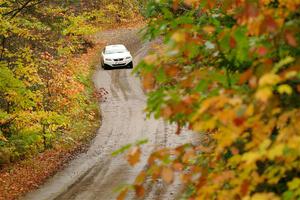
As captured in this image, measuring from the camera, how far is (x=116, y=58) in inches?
1252

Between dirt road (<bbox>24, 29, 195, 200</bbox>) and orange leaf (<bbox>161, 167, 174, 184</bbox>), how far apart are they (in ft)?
9.94

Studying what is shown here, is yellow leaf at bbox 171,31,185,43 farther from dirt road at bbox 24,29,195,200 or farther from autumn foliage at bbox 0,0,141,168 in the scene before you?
autumn foliage at bbox 0,0,141,168

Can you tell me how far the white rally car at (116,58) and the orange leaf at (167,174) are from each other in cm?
2823

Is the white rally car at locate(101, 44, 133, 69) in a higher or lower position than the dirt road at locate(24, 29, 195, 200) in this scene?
higher

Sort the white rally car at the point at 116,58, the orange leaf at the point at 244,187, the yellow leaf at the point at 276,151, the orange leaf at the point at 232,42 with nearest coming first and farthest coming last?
1. the yellow leaf at the point at 276,151
2. the orange leaf at the point at 244,187
3. the orange leaf at the point at 232,42
4. the white rally car at the point at 116,58

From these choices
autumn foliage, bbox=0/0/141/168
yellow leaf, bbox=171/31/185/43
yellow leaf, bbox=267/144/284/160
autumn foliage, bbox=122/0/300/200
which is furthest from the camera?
autumn foliage, bbox=0/0/141/168

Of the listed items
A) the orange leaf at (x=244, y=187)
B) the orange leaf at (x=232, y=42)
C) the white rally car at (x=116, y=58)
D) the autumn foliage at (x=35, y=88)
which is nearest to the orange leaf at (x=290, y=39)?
the orange leaf at (x=232, y=42)

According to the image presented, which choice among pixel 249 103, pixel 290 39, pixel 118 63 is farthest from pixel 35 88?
pixel 290 39

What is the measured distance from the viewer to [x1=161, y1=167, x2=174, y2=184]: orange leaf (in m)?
3.61

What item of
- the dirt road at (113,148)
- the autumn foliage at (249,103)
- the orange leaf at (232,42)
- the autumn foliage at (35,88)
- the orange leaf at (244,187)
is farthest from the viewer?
the autumn foliage at (35,88)

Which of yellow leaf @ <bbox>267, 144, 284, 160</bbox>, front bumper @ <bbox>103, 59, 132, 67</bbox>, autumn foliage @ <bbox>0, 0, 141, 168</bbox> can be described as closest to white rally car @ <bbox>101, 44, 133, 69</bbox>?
front bumper @ <bbox>103, 59, 132, 67</bbox>

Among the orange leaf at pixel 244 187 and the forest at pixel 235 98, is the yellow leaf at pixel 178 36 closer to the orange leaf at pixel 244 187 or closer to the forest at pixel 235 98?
the forest at pixel 235 98

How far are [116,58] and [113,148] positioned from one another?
45.5 ft

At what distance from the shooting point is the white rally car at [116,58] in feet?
104
